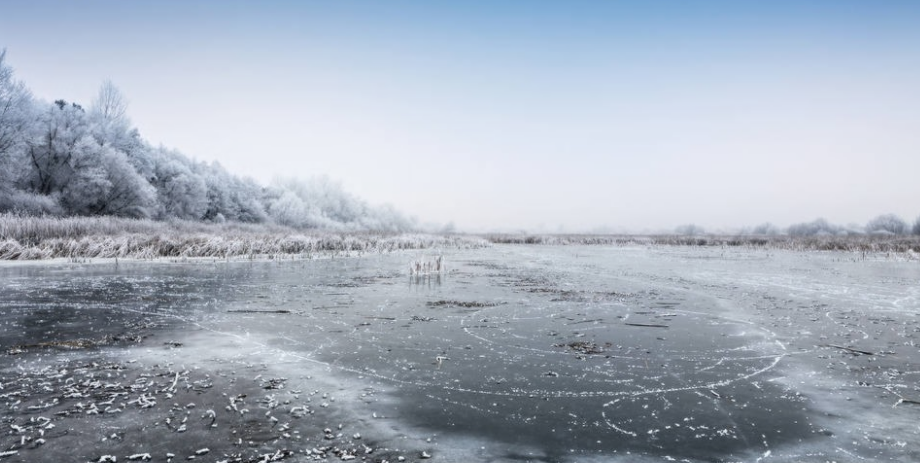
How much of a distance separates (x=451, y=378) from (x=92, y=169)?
3994cm

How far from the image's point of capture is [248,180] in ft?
241

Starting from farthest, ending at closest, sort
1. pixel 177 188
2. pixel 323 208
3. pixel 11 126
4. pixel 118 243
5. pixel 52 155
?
pixel 323 208
pixel 177 188
pixel 52 155
pixel 11 126
pixel 118 243

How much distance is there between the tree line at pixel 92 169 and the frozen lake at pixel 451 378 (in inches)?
983

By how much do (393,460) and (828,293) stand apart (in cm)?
1413

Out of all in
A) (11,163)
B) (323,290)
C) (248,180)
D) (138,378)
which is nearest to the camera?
(138,378)

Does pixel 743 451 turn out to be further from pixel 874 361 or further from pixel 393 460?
pixel 874 361

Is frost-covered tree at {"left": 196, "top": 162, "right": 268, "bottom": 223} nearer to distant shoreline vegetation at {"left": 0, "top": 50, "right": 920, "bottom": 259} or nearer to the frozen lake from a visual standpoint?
distant shoreline vegetation at {"left": 0, "top": 50, "right": 920, "bottom": 259}

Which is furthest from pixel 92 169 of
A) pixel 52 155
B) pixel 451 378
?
pixel 451 378

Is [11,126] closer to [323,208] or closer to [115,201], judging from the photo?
[115,201]

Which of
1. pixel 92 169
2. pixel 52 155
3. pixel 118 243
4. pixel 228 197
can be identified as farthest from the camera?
pixel 228 197

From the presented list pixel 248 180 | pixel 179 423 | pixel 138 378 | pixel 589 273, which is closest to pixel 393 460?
pixel 179 423

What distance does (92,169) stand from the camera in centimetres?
3584

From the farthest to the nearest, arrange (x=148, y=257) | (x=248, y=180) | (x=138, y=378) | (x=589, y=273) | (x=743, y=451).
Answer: (x=248, y=180), (x=148, y=257), (x=589, y=273), (x=138, y=378), (x=743, y=451)

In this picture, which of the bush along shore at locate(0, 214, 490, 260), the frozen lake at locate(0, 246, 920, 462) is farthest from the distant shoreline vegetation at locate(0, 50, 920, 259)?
the frozen lake at locate(0, 246, 920, 462)
